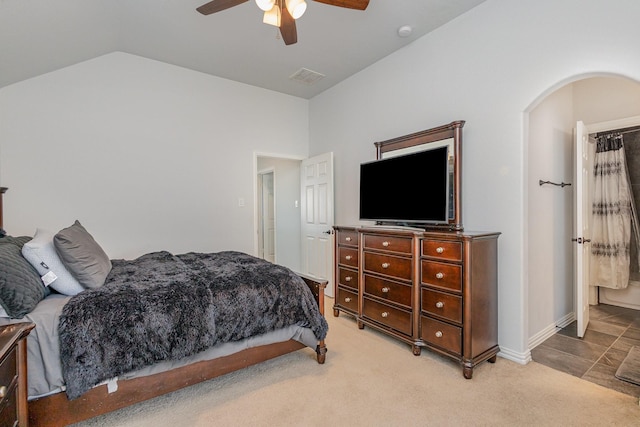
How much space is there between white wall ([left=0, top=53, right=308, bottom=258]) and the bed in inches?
46.9

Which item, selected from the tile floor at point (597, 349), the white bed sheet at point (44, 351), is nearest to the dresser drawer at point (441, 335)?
the tile floor at point (597, 349)

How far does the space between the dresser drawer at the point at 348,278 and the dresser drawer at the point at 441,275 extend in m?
0.83

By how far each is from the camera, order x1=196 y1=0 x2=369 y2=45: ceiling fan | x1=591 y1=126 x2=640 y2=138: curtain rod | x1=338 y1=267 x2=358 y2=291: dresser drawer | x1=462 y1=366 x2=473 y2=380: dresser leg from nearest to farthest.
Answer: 1. x1=196 y1=0 x2=369 y2=45: ceiling fan
2. x1=462 y1=366 x2=473 y2=380: dresser leg
3. x1=338 y1=267 x2=358 y2=291: dresser drawer
4. x1=591 y1=126 x2=640 y2=138: curtain rod

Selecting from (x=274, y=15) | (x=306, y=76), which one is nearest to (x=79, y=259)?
(x=274, y=15)

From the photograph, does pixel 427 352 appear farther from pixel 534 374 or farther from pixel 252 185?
pixel 252 185

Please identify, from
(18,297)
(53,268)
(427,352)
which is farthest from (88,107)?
(427,352)

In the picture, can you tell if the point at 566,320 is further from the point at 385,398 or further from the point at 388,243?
the point at 385,398

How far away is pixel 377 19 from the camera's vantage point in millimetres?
2855

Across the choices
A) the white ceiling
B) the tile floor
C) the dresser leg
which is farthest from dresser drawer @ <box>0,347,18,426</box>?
the tile floor

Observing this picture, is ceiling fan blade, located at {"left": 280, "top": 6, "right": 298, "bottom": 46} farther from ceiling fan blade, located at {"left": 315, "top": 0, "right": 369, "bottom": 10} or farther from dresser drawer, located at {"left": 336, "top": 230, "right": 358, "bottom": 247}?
dresser drawer, located at {"left": 336, "top": 230, "right": 358, "bottom": 247}

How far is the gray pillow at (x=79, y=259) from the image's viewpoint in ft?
6.20

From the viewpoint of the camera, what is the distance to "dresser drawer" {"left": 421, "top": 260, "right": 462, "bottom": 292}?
7.60 feet

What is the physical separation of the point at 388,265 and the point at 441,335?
71 centimetres

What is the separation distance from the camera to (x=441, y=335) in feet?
7.97
